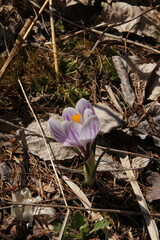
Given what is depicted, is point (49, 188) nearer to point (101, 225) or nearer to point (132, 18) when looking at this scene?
point (101, 225)

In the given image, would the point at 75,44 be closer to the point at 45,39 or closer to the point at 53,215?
the point at 45,39

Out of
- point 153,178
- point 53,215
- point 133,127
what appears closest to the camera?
point 53,215

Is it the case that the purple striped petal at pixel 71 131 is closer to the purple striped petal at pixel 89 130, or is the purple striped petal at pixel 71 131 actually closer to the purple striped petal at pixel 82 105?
the purple striped petal at pixel 89 130

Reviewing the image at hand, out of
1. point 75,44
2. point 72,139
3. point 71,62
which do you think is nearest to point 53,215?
point 72,139

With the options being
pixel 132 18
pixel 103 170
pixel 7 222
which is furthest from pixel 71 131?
pixel 132 18

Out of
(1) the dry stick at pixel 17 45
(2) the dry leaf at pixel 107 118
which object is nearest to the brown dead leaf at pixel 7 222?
(2) the dry leaf at pixel 107 118

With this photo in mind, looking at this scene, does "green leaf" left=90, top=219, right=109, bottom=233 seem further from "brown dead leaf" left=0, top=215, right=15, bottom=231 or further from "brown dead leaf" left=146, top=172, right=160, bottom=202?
"brown dead leaf" left=0, top=215, right=15, bottom=231
